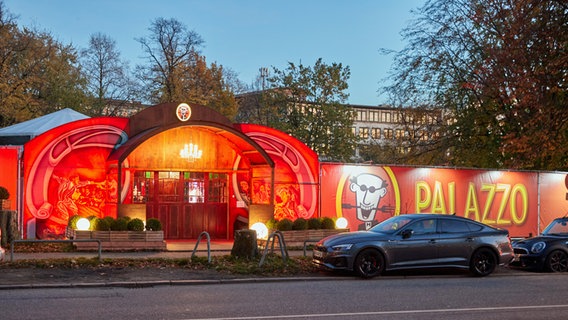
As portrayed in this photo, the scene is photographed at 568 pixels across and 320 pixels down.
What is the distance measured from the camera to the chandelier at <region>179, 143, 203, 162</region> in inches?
927

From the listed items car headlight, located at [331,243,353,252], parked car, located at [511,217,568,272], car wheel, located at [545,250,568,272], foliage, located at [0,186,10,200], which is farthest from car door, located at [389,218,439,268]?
foliage, located at [0,186,10,200]

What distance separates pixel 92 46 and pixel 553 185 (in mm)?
33505

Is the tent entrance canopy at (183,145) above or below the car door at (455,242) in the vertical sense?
above

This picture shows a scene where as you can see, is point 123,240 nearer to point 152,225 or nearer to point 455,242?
point 152,225

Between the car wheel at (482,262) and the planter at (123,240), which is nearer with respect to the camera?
the car wheel at (482,262)

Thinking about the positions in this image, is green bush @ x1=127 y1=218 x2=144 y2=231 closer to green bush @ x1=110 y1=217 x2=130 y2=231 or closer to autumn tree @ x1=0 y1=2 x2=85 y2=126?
green bush @ x1=110 y1=217 x2=130 y2=231

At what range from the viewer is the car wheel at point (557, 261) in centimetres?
1766

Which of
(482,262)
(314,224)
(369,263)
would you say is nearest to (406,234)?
(369,263)

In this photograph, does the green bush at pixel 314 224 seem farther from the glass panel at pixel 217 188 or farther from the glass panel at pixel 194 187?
the glass panel at pixel 194 187

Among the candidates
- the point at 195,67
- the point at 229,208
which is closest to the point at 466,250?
the point at 229,208

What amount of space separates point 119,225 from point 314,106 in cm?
2785

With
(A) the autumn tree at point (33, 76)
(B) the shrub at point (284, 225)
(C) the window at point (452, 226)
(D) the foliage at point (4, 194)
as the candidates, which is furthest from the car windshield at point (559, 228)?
(A) the autumn tree at point (33, 76)

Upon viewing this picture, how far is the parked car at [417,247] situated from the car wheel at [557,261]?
1485 mm

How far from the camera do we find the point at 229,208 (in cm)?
2488
